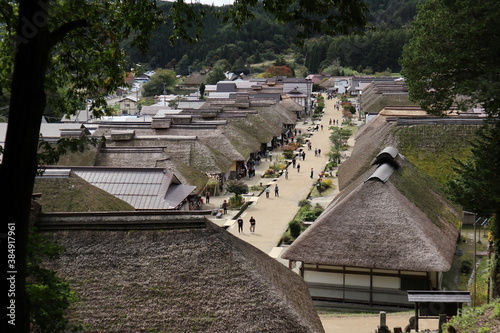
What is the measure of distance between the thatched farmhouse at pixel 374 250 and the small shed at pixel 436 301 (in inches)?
123

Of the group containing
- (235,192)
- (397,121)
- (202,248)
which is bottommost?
(202,248)

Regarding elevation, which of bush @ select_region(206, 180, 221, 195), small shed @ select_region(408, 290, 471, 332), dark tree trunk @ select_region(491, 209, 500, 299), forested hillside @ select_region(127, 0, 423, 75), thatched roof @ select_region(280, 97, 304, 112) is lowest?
small shed @ select_region(408, 290, 471, 332)

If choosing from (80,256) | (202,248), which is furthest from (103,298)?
(202,248)

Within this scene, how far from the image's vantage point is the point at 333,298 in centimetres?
2320

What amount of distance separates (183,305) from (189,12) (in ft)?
23.6

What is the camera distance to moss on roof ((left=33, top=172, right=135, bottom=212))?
79.4 ft

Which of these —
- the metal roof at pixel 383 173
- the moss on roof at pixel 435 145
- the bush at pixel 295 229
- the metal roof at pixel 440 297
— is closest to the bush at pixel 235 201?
the bush at pixel 295 229

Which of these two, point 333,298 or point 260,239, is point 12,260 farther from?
point 260,239

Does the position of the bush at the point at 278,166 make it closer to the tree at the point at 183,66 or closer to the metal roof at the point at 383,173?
the metal roof at the point at 383,173

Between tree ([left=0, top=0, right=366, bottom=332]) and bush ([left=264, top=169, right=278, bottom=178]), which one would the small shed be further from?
bush ([left=264, top=169, right=278, bottom=178])

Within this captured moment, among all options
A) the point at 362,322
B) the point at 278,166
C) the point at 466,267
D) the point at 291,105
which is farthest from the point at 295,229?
the point at 291,105

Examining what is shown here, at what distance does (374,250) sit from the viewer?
2194 centimetres

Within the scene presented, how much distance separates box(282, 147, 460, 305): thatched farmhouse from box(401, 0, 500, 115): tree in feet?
15.2

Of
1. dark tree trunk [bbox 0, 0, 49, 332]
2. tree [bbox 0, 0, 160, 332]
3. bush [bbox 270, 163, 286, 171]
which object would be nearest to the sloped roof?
tree [bbox 0, 0, 160, 332]
